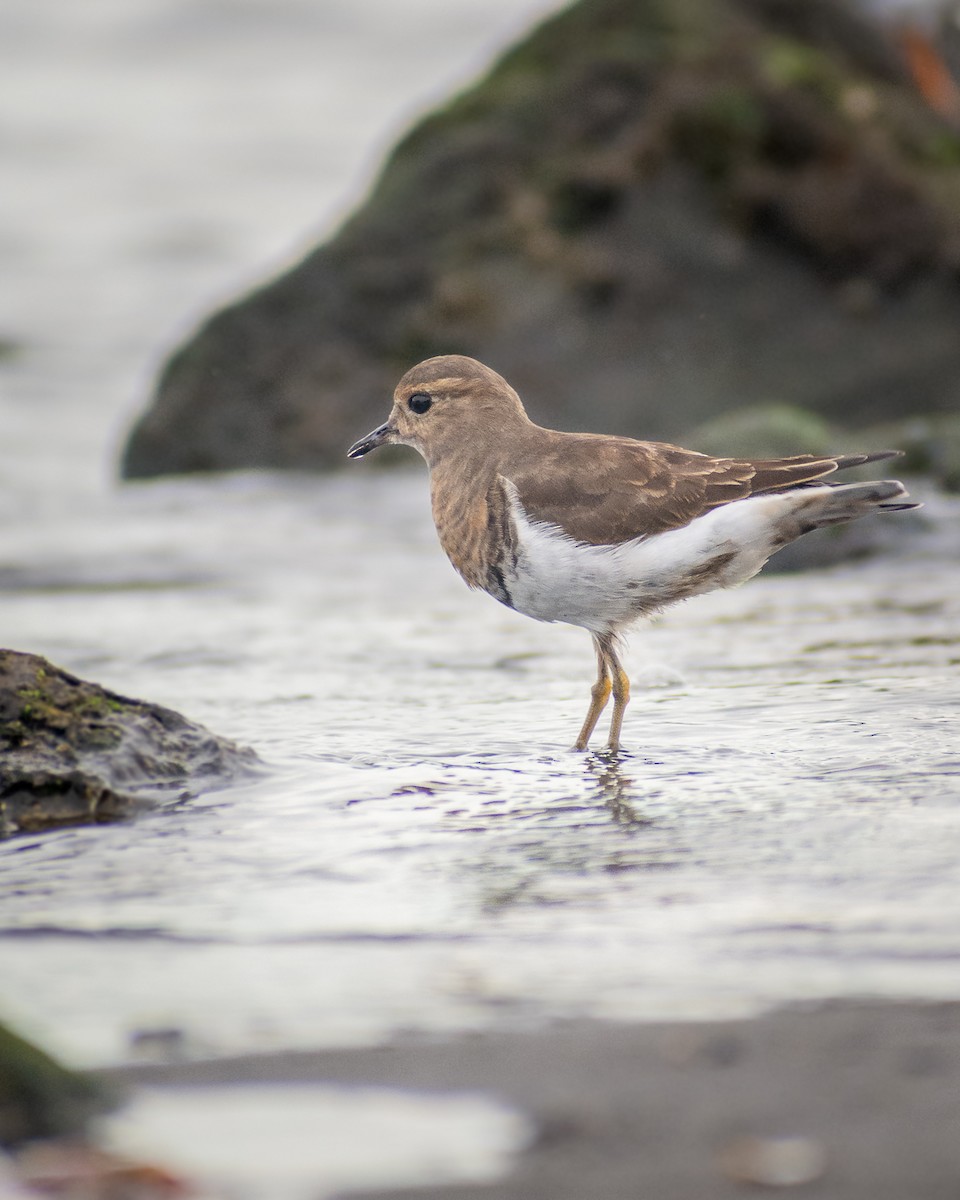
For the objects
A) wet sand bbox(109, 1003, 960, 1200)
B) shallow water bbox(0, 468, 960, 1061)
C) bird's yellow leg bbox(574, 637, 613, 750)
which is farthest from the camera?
bird's yellow leg bbox(574, 637, 613, 750)

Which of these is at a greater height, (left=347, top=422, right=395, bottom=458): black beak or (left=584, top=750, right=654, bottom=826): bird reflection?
(left=347, top=422, right=395, bottom=458): black beak

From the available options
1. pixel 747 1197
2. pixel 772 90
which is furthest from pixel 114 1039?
pixel 772 90

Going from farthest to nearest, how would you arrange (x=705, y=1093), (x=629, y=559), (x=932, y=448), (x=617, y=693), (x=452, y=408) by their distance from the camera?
(x=932, y=448), (x=452, y=408), (x=617, y=693), (x=629, y=559), (x=705, y=1093)

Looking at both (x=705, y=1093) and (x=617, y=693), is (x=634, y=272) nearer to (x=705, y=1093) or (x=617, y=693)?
(x=617, y=693)

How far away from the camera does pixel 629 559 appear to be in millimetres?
6156

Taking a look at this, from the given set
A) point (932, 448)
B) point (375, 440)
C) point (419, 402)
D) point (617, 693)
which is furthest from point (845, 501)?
point (932, 448)

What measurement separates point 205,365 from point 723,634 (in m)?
6.51

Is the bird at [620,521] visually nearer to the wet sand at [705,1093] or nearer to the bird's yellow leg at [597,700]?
the bird's yellow leg at [597,700]

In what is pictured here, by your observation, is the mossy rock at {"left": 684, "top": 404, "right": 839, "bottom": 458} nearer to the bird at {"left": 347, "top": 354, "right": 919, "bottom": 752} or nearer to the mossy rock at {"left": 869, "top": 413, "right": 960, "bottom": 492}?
the mossy rock at {"left": 869, "top": 413, "right": 960, "bottom": 492}

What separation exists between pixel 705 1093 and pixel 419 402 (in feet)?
14.4

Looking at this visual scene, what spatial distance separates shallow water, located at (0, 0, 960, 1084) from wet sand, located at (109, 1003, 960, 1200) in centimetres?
13

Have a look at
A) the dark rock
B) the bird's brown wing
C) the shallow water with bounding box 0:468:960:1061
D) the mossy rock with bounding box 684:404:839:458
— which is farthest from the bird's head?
Result: the dark rock

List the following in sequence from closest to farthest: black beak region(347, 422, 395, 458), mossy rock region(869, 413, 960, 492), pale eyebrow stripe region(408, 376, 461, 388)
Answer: pale eyebrow stripe region(408, 376, 461, 388)
black beak region(347, 422, 395, 458)
mossy rock region(869, 413, 960, 492)

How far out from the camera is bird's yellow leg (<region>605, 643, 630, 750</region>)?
20.7 ft
